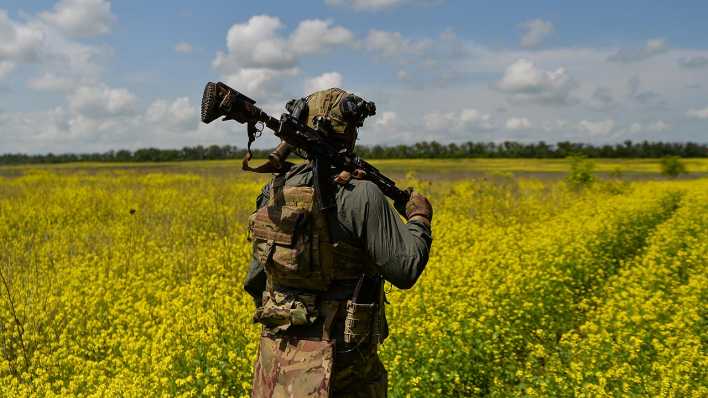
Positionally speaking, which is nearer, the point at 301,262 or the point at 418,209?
the point at 301,262

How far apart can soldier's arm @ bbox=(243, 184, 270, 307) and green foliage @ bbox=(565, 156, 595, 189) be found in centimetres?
1995

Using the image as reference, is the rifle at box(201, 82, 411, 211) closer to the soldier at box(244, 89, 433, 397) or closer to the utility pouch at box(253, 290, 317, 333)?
the soldier at box(244, 89, 433, 397)

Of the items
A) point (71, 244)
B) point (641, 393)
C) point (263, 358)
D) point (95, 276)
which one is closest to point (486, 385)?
point (641, 393)

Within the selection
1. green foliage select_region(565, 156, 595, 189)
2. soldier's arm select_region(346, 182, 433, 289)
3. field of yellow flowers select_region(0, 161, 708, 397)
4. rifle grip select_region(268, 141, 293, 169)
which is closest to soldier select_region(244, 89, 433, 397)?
soldier's arm select_region(346, 182, 433, 289)

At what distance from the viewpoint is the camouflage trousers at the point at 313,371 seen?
6.84 ft

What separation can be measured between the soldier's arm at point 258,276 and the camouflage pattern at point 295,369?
33cm

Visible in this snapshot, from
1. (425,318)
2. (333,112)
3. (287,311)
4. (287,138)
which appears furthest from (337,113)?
(425,318)

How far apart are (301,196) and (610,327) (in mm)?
4093

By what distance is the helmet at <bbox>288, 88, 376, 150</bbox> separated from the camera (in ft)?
6.88

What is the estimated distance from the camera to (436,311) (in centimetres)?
513

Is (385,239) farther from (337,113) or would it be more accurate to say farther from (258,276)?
(258,276)

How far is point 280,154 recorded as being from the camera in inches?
81.7

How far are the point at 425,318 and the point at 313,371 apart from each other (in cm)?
308

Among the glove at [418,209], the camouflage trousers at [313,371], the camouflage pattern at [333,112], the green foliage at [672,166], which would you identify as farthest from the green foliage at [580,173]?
the green foliage at [672,166]
